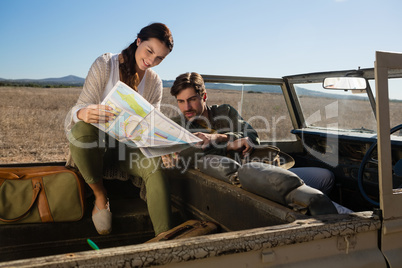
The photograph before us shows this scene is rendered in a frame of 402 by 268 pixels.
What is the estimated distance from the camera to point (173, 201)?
262 centimetres

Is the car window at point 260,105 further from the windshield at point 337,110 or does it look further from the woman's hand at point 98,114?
the woman's hand at point 98,114

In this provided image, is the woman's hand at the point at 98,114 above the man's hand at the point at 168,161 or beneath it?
above

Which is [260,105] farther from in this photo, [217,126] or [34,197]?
[34,197]

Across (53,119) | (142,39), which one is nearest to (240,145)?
(142,39)

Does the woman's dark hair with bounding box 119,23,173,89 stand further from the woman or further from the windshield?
the windshield

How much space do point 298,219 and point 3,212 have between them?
1761 mm

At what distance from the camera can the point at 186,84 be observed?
9.46ft

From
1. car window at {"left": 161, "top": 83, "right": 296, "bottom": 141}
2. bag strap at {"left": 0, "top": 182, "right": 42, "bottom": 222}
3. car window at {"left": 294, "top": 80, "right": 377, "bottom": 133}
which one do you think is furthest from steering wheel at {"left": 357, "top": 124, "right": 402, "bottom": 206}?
bag strap at {"left": 0, "top": 182, "right": 42, "bottom": 222}

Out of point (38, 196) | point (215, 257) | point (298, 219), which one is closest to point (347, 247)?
point (298, 219)

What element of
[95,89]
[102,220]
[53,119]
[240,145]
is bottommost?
[102,220]

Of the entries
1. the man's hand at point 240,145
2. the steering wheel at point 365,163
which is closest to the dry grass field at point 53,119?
the steering wheel at point 365,163

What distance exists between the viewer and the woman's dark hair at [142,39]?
7.94 ft

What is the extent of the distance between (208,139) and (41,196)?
1.13 m

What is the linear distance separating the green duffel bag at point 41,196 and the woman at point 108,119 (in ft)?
0.39
